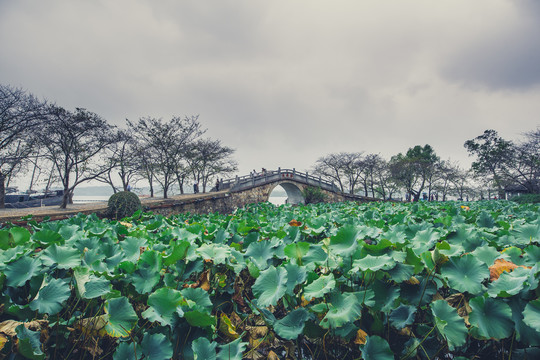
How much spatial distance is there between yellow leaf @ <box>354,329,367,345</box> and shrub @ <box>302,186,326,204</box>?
92.5ft

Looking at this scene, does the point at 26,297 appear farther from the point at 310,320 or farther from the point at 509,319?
the point at 509,319

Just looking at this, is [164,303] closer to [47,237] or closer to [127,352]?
[127,352]

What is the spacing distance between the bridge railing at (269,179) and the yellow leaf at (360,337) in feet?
76.5

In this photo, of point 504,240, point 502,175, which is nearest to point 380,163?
point 502,175

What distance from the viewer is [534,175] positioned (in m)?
23.6

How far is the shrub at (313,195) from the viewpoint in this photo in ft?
95.4

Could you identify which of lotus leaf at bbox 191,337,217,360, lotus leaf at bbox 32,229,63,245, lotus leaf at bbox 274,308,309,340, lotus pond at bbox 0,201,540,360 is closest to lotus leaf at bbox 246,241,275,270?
lotus pond at bbox 0,201,540,360

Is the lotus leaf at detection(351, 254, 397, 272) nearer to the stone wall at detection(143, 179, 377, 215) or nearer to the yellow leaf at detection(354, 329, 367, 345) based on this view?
the yellow leaf at detection(354, 329, 367, 345)

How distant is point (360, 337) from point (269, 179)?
89.0 feet

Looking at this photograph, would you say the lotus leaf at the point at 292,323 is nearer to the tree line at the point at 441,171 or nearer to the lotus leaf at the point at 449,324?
the lotus leaf at the point at 449,324

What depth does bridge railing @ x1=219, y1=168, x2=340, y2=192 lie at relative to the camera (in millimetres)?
25625

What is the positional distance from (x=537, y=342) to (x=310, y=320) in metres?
0.72

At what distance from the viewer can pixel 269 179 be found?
28.2 meters

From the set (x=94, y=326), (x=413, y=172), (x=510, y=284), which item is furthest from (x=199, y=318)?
(x=413, y=172)
